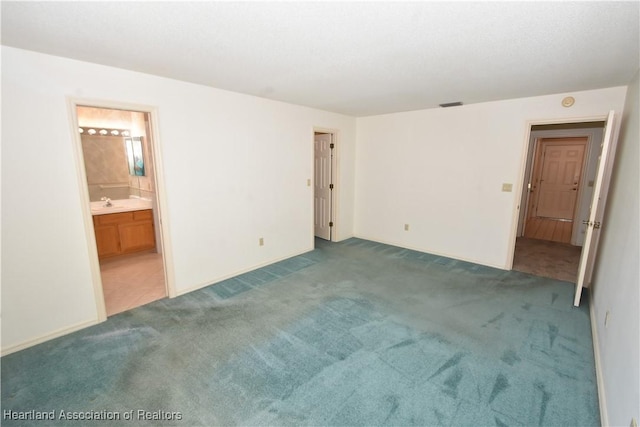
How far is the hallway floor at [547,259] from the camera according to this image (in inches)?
159

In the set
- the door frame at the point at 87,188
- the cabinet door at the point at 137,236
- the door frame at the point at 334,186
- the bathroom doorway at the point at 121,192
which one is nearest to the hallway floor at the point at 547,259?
the door frame at the point at 334,186

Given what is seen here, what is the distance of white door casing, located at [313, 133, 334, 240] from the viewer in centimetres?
530

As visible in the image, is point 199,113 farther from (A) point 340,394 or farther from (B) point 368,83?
A: (A) point 340,394

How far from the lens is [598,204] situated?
3.48m

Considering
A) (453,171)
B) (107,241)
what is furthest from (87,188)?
(453,171)

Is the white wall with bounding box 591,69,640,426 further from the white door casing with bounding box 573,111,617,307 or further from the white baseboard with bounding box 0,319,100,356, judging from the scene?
the white baseboard with bounding box 0,319,100,356

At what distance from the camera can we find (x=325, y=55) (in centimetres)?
223

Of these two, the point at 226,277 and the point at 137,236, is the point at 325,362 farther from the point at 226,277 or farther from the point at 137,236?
the point at 137,236

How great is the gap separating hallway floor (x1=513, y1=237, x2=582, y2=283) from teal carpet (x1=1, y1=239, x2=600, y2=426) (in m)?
0.61

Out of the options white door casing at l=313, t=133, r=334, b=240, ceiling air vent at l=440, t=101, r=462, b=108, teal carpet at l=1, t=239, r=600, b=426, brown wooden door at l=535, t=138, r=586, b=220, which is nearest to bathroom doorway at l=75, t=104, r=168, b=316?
teal carpet at l=1, t=239, r=600, b=426

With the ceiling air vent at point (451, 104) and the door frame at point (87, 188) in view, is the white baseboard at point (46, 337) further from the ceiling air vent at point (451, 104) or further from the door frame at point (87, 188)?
the ceiling air vent at point (451, 104)

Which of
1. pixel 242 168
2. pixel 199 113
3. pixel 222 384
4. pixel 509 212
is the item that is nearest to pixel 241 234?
pixel 242 168

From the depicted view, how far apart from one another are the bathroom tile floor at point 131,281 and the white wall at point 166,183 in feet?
1.16

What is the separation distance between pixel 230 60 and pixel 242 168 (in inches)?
61.4
